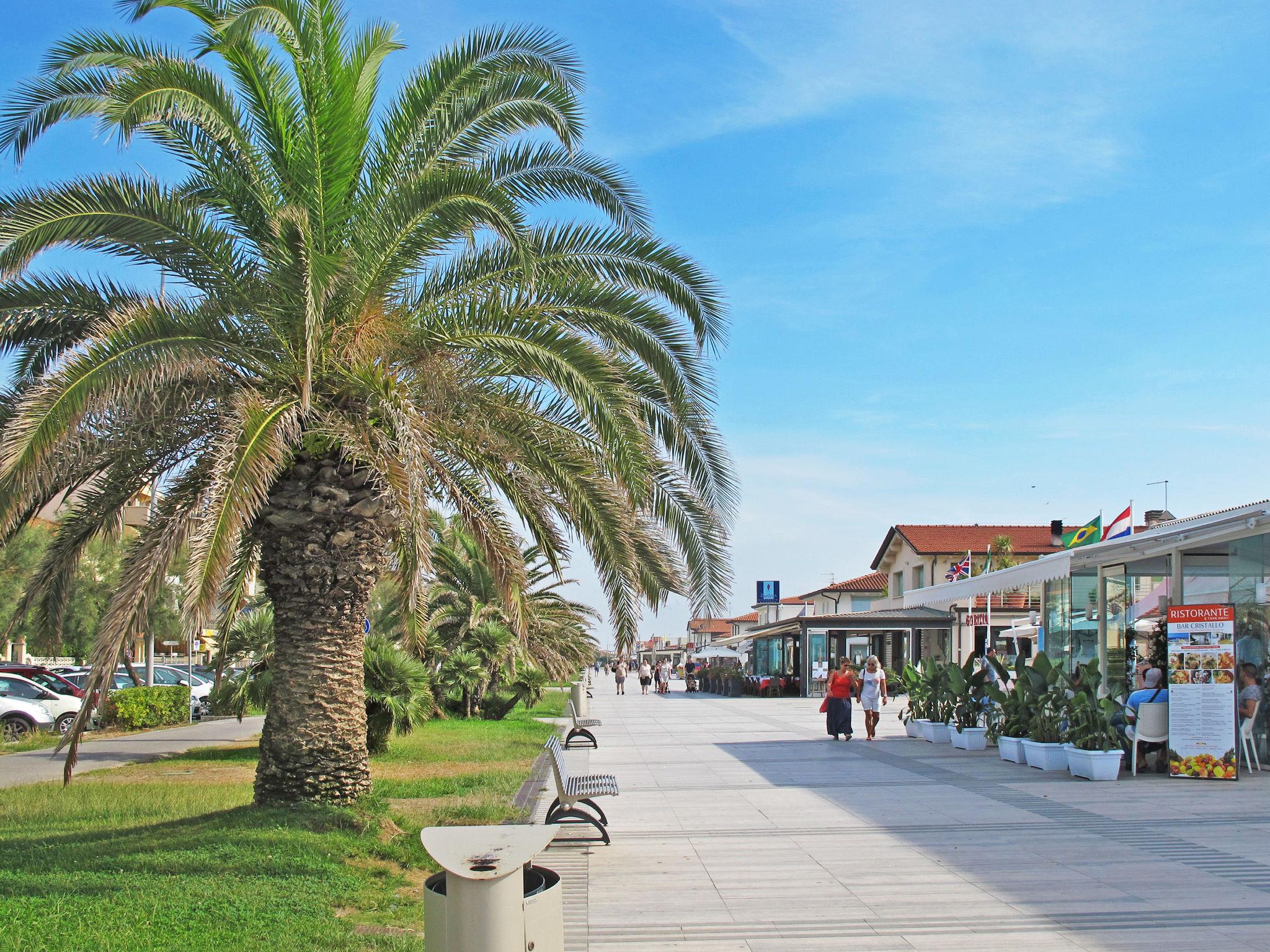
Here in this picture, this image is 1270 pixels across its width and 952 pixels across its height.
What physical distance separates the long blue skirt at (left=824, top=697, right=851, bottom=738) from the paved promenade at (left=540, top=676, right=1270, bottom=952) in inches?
165

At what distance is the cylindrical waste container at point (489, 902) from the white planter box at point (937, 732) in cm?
1576

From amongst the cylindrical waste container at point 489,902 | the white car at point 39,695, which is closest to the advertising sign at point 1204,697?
the cylindrical waste container at point 489,902

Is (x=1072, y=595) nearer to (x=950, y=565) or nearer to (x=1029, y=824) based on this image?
(x=1029, y=824)

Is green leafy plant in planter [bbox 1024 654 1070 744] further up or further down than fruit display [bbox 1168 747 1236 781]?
further up

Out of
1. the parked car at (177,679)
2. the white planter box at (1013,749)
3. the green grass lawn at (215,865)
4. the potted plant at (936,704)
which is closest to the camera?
the green grass lawn at (215,865)

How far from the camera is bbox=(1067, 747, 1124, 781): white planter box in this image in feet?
43.4

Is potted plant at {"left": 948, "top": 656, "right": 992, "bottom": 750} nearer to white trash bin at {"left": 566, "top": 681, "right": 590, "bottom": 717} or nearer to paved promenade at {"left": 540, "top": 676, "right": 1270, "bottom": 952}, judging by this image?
paved promenade at {"left": 540, "top": 676, "right": 1270, "bottom": 952}

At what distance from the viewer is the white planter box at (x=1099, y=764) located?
43.4 feet

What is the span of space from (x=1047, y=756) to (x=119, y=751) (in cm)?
1434

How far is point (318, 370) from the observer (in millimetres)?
9156

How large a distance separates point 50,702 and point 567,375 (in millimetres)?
17074

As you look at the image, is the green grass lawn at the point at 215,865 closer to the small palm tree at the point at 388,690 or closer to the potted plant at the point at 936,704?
the small palm tree at the point at 388,690

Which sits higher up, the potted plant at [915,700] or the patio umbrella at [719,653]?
the potted plant at [915,700]

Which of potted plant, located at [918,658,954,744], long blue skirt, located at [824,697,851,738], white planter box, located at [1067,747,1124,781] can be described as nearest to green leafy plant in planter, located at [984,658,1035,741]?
white planter box, located at [1067,747,1124,781]
